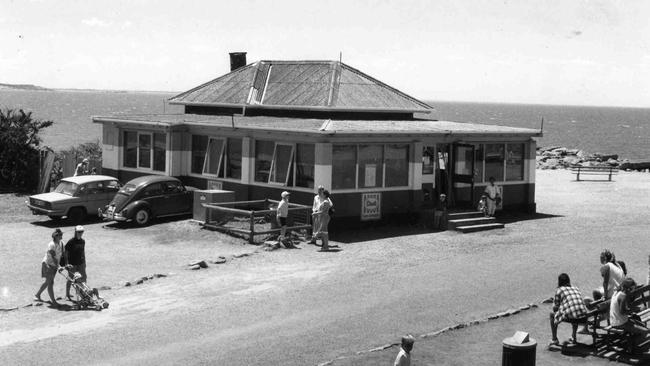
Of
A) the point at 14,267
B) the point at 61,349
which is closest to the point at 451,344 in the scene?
the point at 61,349

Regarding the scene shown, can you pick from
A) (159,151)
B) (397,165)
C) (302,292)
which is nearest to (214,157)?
(159,151)

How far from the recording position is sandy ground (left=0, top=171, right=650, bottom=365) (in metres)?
15.0

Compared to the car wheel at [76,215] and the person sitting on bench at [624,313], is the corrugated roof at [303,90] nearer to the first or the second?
the car wheel at [76,215]

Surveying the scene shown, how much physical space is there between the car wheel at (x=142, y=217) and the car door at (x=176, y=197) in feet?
2.94

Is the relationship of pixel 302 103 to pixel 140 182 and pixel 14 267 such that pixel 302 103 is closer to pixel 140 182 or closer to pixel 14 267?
pixel 140 182

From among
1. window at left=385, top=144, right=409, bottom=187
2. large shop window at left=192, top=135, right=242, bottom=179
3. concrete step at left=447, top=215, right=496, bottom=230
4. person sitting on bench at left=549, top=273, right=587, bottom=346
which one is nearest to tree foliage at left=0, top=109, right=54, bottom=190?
large shop window at left=192, top=135, right=242, bottom=179

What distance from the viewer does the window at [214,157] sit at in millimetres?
31469

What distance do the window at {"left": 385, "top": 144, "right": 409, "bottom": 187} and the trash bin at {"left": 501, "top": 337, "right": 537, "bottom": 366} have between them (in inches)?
660

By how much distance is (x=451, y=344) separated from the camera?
15.3 meters

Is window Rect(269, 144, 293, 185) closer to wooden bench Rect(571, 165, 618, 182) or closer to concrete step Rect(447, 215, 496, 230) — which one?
concrete step Rect(447, 215, 496, 230)

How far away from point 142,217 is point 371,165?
803 cm

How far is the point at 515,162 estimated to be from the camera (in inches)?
1310

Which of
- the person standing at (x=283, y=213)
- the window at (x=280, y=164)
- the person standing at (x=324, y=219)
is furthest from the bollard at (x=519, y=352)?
the window at (x=280, y=164)

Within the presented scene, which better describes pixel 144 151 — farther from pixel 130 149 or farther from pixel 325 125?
pixel 325 125
